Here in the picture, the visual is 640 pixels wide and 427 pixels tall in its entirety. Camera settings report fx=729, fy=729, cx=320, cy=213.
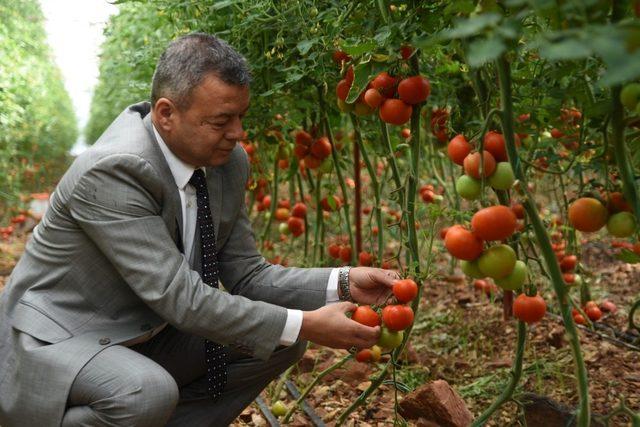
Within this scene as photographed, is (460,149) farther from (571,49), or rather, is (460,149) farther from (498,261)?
(571,49)

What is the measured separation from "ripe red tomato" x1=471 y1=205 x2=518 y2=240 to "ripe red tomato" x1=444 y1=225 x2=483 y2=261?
0.10 ft

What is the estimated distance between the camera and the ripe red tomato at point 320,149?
2.67 meters

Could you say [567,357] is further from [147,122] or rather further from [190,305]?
[147,122]

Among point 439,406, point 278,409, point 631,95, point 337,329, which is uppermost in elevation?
point 631,95

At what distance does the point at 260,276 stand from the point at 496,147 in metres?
1.01

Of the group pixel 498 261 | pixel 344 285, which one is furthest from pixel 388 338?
pixel 498 261

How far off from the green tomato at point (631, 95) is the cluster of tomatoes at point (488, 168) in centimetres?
24

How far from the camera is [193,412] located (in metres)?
2.04

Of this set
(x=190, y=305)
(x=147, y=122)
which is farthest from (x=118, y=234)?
(x=147, y=122)

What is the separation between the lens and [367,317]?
68.1 inches

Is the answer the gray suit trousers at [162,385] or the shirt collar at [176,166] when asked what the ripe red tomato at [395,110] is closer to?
the shirt collar at [176,166]

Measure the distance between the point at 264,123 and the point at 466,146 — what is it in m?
1.32

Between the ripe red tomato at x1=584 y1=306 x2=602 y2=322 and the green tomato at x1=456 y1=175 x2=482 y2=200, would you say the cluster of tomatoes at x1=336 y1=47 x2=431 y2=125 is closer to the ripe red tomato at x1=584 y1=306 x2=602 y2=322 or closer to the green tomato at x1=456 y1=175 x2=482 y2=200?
the green tomato at x1=456 y1=175 x2=482 y2=200

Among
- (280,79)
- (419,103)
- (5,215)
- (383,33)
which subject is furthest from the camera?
(5,215)
